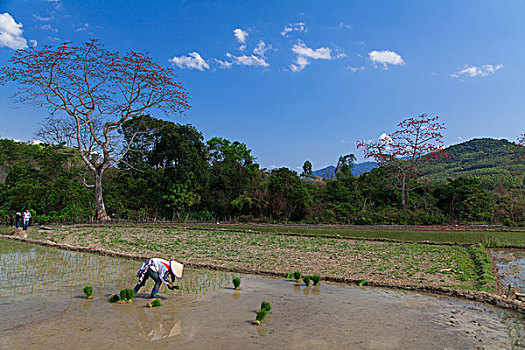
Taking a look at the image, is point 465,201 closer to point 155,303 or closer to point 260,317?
point 260,317

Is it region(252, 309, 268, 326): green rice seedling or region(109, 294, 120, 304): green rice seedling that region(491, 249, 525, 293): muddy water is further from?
region(109, 294, 120, 304): green rice seedling

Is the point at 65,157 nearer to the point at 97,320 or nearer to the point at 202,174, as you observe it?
the point at 202,174

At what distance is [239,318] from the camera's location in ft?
18.9

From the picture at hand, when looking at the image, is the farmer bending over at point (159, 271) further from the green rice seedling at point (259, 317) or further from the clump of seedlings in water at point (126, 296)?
the green rice seedling at point (259, 317)

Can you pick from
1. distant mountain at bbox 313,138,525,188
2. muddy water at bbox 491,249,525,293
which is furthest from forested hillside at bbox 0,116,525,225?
distant mountain at bbox 313,138,525,188

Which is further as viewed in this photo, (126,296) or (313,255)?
(313,255)

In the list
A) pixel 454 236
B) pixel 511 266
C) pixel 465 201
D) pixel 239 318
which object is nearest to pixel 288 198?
pixel 454 236

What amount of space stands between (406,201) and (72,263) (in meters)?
22.3

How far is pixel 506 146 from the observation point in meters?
52.4

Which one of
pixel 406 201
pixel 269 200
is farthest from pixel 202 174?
pixel 406 201

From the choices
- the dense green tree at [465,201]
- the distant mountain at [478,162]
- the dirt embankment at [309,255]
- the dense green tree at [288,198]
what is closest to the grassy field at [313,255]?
the dirt embankment at [309,255]

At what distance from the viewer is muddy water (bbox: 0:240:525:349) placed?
4.77 meters

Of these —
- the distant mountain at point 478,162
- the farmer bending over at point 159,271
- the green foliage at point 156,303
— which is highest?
the distant mountain at point 478,162

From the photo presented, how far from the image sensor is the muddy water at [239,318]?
188 inches
